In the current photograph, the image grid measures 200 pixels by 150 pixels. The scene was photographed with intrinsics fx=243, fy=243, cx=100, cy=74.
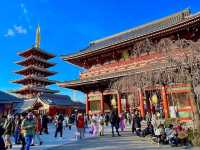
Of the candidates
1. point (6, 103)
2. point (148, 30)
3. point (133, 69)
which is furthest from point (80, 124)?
point (6, 103)

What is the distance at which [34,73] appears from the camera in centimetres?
4859

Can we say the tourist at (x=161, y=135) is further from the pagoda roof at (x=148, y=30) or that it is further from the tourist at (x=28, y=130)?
the pagoda roof at (x=148, y=30)

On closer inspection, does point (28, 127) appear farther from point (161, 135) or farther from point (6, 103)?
point (6, 103)

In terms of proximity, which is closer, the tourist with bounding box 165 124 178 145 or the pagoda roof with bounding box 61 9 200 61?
the tourist with bounding box 165 124 178 145

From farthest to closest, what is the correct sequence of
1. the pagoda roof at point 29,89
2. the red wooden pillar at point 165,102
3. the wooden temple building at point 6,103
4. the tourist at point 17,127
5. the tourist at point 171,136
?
the pagoda roof at point 29,89, the wooden temple building at point 6,103, the red wooden pillar at point 165,102, the tourist at point 17,127, the tourist at point 171,136

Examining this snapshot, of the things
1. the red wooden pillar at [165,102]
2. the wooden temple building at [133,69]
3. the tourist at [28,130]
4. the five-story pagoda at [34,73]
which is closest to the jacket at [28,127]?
the tourist at [28,130]

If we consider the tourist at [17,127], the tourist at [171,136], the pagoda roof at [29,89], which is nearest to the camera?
the tourist at [171,136]

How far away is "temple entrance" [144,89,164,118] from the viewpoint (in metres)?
20.5

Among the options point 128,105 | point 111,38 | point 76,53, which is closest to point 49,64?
point 111,38

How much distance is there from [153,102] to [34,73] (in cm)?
3300

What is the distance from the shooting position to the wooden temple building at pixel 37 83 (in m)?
39.5

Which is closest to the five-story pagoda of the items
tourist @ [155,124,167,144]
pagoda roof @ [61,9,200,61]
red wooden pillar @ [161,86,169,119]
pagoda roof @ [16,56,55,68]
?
pagoda roof @ [16,56,55,68]

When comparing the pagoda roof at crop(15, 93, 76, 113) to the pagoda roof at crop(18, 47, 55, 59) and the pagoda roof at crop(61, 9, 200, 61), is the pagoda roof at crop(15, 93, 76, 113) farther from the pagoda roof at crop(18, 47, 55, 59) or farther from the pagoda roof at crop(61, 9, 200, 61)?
the pagoda roof at crop(18, 47, 55, 59)

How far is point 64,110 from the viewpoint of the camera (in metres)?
41.3
